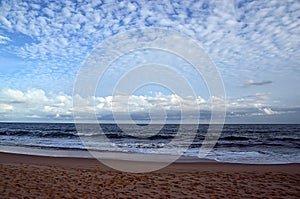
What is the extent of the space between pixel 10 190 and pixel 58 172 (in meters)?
2.84

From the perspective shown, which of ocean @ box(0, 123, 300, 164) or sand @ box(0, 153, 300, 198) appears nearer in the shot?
sand @ box(0, 153, 300, 198)

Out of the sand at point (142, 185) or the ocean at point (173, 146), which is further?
the ocean at point (173, 146)

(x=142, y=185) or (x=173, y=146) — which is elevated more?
(x=173, y=146)

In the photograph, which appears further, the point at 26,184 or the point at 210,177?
the point at 210,177

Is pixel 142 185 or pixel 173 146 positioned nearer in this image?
pixel 142 185

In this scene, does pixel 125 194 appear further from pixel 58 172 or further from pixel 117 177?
pixel 58 172

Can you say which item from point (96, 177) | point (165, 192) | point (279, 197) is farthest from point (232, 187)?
point (96, 177)

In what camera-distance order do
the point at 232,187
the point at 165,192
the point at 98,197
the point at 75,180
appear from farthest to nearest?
the point at 75,180 < the point at 232,187 < the point at 165,192 < the point at 98,197

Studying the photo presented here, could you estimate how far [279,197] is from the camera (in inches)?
269

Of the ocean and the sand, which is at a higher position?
the ocean

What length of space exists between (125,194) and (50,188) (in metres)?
2.25

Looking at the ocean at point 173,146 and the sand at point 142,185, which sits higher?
the ocean at point 173,146

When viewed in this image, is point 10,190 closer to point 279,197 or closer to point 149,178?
point 149,178

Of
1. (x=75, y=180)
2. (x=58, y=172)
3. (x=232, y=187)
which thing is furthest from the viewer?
(x=58, y=172)
